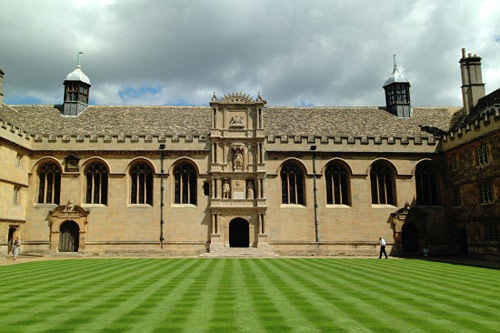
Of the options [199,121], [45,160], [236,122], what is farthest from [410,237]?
[45,160]

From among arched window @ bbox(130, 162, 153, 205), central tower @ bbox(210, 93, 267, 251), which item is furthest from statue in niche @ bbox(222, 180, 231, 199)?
arched window @ bbox(130, 162, 153, 205)

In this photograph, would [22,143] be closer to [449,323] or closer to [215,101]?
[215,101]

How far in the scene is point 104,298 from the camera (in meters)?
10.4

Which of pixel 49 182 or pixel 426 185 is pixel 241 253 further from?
pixel 426 185

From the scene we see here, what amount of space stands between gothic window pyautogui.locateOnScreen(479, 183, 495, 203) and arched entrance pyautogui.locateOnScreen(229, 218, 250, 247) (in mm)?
16473

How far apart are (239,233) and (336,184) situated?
857 cm

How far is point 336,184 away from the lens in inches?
1214

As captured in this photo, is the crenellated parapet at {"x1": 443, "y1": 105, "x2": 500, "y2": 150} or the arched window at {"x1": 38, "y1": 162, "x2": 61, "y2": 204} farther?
the arched window at {"x1": 38, "y1": 162, "x2": 61, "y2": 204}

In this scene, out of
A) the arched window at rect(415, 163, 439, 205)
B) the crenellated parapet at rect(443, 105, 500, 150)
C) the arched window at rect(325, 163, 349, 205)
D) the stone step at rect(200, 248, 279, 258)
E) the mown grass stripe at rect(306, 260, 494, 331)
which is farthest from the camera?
the arched window at rect(415, 163, 439, 205)

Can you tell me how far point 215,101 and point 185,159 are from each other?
5154 millimetres

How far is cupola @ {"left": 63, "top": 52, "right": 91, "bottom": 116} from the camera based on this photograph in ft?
113

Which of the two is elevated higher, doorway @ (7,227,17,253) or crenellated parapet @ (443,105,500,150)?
crenellated parapet @ (443,105,500,150)

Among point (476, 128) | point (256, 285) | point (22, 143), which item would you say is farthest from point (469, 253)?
point (22, 143)

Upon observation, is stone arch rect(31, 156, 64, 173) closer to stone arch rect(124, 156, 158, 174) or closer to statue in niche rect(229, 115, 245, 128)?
stone arch rect(124, 156, 158, 174)
